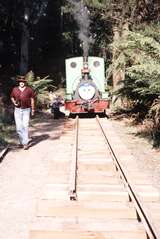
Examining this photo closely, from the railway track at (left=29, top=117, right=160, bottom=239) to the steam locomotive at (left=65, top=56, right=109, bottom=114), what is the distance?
28.3 feet

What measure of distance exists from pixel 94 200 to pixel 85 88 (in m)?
13.5

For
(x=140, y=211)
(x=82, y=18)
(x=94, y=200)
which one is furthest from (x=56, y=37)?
(x=140, y=211)

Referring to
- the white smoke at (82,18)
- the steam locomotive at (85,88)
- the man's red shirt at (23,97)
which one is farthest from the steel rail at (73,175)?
the white smoke at (82,18)

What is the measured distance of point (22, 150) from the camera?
13.1m

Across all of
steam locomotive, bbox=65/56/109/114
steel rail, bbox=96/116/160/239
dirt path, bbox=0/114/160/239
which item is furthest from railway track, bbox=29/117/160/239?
steam locomotive, bbox=65/56/109/114

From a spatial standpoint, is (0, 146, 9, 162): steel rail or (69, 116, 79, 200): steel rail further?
(0, 146, 9, 162): steel rail

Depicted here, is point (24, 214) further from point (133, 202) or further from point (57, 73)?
point (57, 73)

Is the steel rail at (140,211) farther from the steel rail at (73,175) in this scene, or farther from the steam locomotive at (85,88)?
the steam locomotive at (85,88)

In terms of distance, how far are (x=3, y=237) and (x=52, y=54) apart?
39.1 meters

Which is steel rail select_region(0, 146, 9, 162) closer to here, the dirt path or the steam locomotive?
the dirt path

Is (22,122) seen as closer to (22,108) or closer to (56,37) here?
(22,108)

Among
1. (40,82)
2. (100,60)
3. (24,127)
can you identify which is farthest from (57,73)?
(24,127)

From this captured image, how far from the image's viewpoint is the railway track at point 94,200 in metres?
6.32

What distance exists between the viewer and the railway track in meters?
6.32
